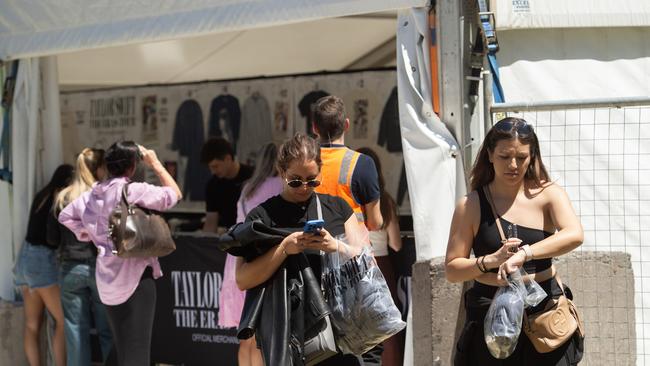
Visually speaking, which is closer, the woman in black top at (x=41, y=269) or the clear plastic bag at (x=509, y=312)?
the clear plastic bag at (x=509, y=312)

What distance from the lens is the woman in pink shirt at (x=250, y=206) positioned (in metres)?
6.32

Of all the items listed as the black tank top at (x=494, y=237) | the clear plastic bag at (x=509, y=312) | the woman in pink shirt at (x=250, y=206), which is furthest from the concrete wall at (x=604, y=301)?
the woman in pink shirt at (x=250, y=206)

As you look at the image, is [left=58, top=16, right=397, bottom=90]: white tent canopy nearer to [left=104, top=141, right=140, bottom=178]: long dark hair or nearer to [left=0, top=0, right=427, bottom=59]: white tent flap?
[left=0, top=0, right=427, bottom=59]: white tent flap

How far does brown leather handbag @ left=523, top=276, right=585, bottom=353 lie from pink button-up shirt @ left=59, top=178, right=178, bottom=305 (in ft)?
10.1

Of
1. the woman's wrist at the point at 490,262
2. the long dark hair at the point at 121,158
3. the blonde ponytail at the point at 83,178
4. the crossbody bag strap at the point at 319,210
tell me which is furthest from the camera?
the blonde ponytail at the point at 83,178

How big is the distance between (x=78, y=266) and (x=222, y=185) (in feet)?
6.06

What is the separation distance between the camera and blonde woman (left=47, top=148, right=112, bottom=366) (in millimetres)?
7324

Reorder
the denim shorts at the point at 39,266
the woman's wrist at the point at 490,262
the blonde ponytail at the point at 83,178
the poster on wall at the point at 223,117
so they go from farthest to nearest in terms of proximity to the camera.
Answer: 1. the poster on wall at the point at 223,117
2. the denim shorts at the point at 39,266
3. the blonde ponytail at the point at 83,178
4. the woman's wrist at the point at 490,262

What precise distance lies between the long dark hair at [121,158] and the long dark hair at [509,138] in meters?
2.82

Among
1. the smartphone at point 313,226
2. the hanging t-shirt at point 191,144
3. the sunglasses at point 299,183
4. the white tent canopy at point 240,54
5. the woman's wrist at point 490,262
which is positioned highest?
the white tent canopy at point 240,54

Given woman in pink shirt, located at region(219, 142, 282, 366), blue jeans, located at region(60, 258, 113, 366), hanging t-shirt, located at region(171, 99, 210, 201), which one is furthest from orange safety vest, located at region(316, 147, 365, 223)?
hanging t-shirt, located at region(171, 99, 210, 201)

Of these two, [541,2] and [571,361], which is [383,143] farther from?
[571,361]

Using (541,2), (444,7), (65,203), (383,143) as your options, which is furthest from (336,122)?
(383,143)

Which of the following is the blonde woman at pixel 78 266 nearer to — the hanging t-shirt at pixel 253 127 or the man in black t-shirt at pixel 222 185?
the man in black t-shirt at pixel 222 185
